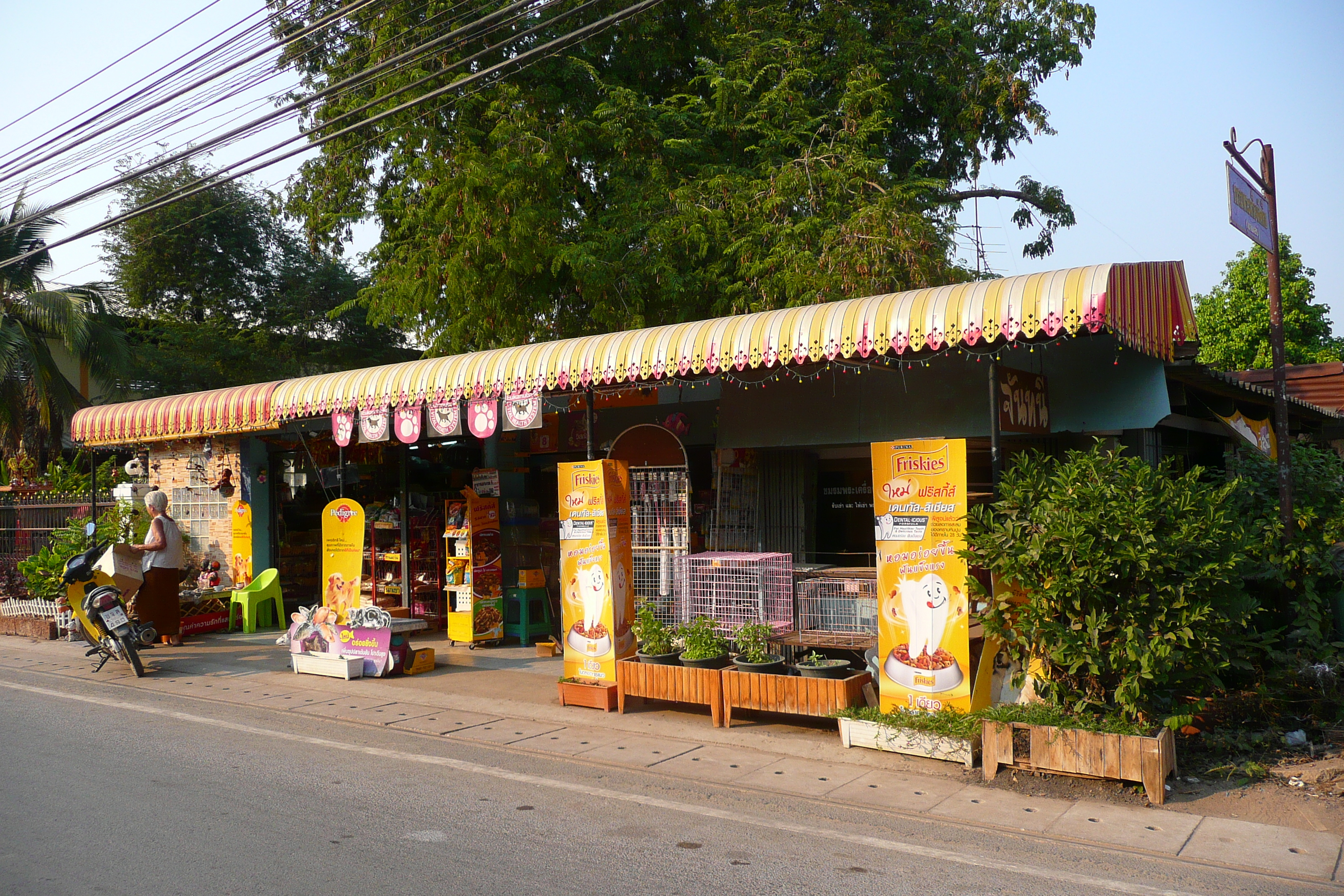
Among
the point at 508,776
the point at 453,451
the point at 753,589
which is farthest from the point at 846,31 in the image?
the point at 508,776

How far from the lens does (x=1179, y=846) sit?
5.41 metres

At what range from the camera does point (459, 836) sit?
5.66 metres

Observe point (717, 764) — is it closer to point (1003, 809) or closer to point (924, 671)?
point (924, 671)

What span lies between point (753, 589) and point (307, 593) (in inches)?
380

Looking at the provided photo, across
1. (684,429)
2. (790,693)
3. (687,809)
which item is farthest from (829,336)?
(687,809)

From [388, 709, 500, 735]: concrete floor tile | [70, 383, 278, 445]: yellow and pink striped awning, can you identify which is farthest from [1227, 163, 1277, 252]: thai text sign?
[70, 383, 278, 445]: yellow and pink striped awning

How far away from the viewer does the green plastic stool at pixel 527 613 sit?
509 inches

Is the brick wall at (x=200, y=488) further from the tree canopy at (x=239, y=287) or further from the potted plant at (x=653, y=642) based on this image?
the tree canopy at (x=239, y=287)

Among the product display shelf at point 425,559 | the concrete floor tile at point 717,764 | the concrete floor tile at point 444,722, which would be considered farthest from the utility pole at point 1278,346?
the product display shelf at point 425,559

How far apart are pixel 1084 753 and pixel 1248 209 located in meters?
4.26

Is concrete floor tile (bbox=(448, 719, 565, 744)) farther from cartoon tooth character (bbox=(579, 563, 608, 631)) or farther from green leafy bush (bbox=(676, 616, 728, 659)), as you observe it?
green leafy bush (bbox=(676, 616, 728, 659))

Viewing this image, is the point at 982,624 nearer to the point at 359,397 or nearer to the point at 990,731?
the point at 990,731

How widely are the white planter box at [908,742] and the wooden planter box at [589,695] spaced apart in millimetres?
2214

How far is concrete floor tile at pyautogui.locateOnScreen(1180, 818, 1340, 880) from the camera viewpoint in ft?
16.9
